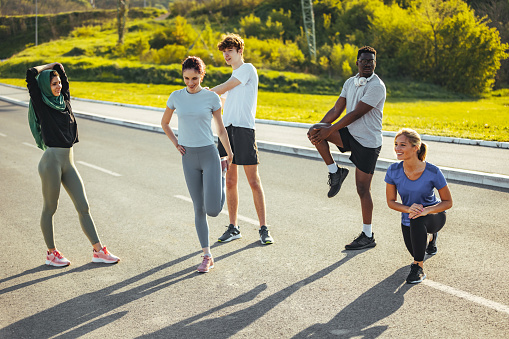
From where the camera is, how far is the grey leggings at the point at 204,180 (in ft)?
16.8

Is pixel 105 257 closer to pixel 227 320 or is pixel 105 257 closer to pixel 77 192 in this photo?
pixel 77 192

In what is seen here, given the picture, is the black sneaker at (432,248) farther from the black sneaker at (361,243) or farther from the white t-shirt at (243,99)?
the white t-shirt at (243,99)

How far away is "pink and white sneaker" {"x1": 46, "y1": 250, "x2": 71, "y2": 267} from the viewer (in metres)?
5.44

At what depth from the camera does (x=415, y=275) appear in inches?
191

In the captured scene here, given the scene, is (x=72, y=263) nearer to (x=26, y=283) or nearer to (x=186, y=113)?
(x=26, y=283)

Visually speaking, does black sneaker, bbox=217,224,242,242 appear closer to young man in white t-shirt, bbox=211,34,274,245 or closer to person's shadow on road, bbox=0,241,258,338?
young man in white t-shirt, bbox=211,34,274,245

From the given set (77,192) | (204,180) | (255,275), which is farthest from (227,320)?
(77,192)

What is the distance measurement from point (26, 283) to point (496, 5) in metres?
60.1

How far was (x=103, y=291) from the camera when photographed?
189 inches

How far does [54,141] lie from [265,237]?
2429 mm

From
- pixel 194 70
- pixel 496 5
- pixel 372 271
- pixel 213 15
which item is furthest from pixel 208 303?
pixel 213 15

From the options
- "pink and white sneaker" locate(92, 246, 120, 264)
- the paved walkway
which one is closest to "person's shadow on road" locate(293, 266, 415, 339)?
"pink and white sneaker" locate(92, 246, 120, 264)

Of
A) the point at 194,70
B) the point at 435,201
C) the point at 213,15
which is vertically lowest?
the point at 435,201

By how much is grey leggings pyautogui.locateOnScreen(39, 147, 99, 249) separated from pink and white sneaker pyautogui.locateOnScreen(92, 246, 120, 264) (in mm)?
121
